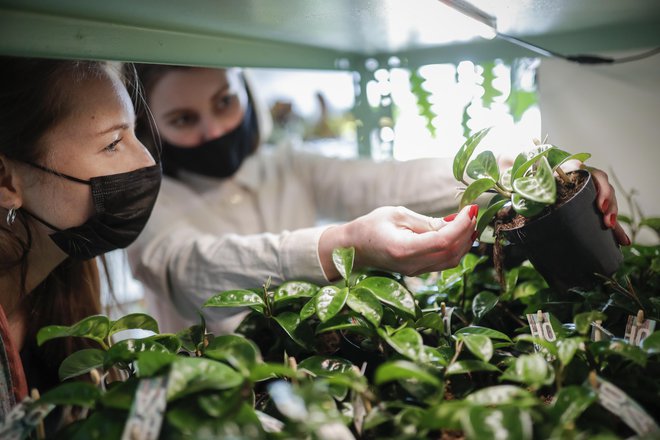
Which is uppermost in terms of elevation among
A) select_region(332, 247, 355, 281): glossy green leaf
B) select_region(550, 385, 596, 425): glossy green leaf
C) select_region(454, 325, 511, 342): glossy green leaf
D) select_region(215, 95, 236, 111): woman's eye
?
select_region(215, 95, 236, 111): woman's eye

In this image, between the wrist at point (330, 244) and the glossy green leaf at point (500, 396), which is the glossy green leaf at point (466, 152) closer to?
the wrist at point (330, 244)

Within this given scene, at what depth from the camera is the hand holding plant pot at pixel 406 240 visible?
0.74 metres

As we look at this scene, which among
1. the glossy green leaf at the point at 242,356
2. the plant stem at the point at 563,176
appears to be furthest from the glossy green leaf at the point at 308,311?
the plant stem at the point at 563,176

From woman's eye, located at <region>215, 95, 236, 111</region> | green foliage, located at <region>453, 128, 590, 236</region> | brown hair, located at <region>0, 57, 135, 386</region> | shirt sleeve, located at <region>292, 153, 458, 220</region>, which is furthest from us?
woman's eye, located at <region>215, 95, 236, 111</region>

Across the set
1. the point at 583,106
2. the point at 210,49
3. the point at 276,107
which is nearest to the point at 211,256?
the point at 210,49

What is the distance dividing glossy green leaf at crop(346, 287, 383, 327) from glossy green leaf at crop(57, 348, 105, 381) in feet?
1.18

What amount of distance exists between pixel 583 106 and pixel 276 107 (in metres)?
1.99

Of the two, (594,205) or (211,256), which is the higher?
(594,205)

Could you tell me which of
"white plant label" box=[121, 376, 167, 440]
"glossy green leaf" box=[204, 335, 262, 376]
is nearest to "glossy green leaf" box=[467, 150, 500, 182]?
"glossy green leaf" box=[204, 335, 262, 376]

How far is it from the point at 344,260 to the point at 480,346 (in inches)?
9.7

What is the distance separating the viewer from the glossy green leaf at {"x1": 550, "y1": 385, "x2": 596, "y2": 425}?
0.54 m

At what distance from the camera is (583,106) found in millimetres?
1258

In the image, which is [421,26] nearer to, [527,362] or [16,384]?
[527,362]

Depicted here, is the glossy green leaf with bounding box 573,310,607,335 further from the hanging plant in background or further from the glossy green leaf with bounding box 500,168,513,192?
the hanging plant in background
